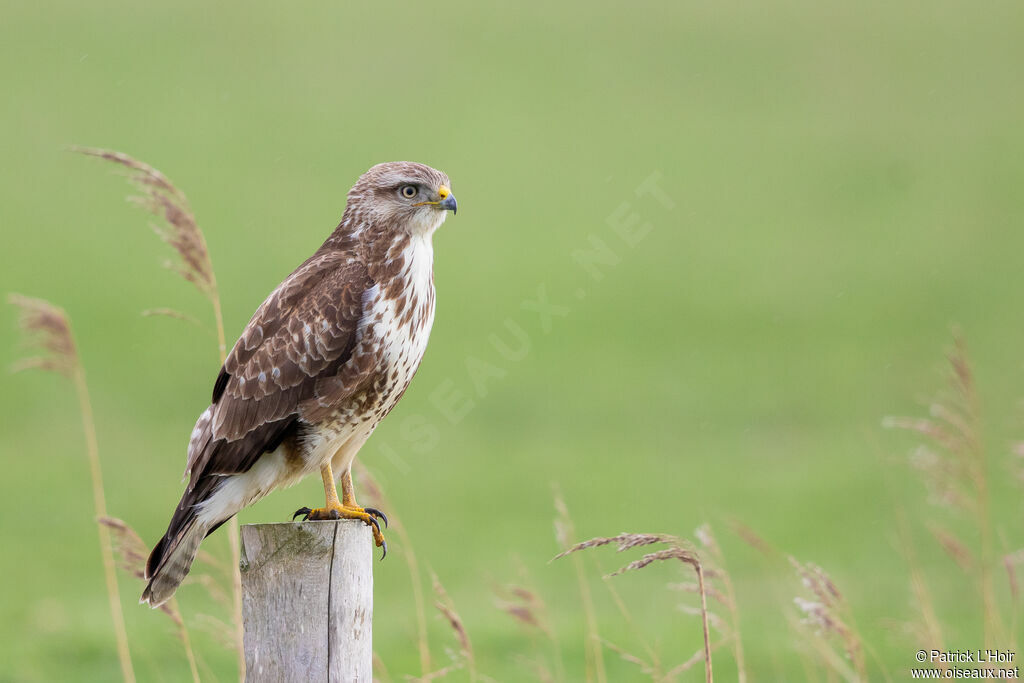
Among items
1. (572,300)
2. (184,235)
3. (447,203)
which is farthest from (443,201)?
(572,300)

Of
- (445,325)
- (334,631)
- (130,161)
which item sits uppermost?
(445,325)

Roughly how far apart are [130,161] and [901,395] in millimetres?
13867

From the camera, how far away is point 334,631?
3.57 m

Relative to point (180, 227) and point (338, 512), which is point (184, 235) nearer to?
point (180, 227)

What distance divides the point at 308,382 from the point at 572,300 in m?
15.2

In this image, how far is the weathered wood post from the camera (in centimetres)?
354

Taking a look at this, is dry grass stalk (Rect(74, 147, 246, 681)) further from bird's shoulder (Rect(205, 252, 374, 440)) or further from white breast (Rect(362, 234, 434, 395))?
white breast (Rect(362, 234, 434, 395))

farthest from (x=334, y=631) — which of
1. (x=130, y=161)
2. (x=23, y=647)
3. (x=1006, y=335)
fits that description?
(x=1006, y=335)

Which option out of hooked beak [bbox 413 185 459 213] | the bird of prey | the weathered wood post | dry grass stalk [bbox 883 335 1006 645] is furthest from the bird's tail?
dry grass stalk [bbox 883 335 1006 645]

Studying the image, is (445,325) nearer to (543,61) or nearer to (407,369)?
(543,61)

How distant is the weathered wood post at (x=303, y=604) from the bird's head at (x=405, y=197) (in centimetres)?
134

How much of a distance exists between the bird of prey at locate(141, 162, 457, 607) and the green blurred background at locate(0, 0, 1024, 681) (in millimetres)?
1074

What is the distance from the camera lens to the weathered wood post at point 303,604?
3.54m

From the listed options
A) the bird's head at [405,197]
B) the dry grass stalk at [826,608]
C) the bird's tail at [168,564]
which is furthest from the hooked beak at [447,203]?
the dry grass stalk at [826,608]
